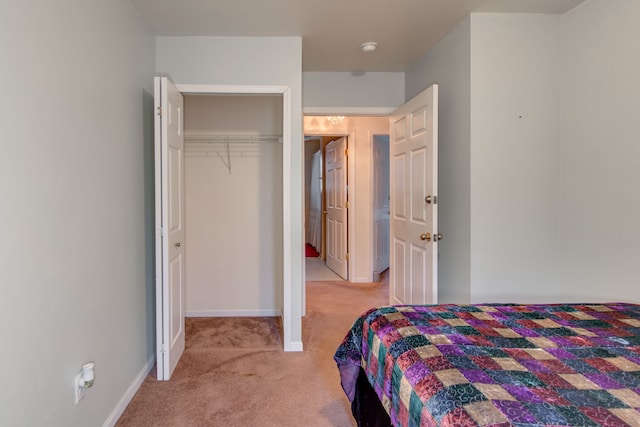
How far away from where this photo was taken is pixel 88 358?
1.68 m

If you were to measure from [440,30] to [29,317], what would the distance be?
2.84m

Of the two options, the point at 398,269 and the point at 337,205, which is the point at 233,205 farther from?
the point at 337,205

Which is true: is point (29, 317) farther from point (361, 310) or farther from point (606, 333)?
point (361, 310)

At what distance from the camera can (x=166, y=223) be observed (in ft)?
7.63

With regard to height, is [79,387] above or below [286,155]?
below

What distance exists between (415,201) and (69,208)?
2229 millimetres

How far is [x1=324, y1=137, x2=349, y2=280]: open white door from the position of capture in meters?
5.21

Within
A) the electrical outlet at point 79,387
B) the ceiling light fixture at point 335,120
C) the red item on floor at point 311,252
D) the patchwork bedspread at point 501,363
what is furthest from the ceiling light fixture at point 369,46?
the red item on floor at point 311,252

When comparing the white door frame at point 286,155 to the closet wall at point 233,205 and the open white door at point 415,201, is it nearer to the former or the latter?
the closet wall at point 233,205

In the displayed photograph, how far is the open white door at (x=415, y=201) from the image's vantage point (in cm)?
Result: 261

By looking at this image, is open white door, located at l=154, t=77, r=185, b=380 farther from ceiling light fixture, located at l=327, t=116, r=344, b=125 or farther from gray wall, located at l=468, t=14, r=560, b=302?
ceiling light fixture, located at l=327, t=116, r=344, b=125

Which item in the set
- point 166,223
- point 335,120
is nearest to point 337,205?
point 335,120

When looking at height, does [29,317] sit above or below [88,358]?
above

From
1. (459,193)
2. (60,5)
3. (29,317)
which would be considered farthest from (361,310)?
(60,5)
